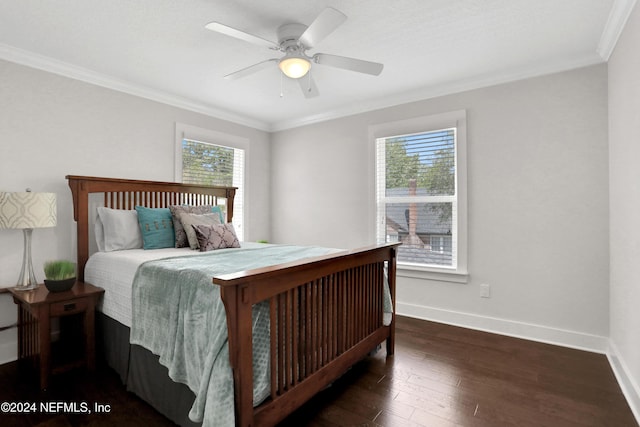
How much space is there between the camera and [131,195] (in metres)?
3.18

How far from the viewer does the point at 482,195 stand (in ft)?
10.4

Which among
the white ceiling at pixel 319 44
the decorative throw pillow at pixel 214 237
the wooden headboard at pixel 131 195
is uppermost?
the white ceiling at pixel 319 44

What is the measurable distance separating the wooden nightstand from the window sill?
9.24 feet

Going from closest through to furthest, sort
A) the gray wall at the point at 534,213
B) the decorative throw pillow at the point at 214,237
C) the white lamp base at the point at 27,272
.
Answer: the white lamp base at the point at 27,272
the gray wall at the point at 534,213
the decorative throw pillow at the point at 214,237

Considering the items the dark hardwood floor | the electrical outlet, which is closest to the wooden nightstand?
the dark hardwood floor

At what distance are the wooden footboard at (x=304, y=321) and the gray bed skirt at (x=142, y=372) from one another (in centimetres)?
43

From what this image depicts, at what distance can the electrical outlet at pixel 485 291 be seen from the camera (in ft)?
10.3

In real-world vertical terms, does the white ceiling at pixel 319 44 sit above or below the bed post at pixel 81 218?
above

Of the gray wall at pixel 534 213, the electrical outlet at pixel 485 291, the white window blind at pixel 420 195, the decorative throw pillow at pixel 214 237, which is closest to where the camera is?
the gray wall at pixel 534 213

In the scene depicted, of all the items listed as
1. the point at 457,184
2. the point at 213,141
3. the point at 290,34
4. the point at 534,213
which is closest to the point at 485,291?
the point at 534,213

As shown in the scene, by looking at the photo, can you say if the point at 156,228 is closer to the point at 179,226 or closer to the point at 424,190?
the point at 179,226

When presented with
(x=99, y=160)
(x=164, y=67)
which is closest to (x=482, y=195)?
(x=164, y=67)

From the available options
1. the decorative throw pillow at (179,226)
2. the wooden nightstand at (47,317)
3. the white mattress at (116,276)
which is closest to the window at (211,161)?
the decorative throw pillow at (179,226)

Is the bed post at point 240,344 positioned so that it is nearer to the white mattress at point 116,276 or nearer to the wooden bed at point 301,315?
the wooden bed at point 301,315
